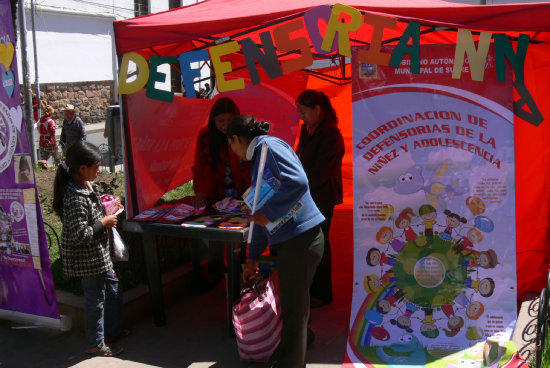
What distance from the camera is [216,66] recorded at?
4.09m

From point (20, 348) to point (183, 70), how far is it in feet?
7.77

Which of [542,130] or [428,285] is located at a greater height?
[542,130]

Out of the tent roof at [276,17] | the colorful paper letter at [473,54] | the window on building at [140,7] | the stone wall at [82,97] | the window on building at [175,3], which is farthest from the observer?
the window on building at [140,7]

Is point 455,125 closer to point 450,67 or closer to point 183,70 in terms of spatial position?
point 450,67

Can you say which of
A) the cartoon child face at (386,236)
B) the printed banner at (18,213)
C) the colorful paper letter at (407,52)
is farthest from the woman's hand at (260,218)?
the printed banner at (18,213)

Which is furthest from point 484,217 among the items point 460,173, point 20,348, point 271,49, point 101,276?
point 20,348

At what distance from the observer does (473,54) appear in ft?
12.6

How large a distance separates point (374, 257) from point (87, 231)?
6.38 feet

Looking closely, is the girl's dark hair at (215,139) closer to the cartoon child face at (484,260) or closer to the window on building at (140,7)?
the cartoon child face at (484,260)

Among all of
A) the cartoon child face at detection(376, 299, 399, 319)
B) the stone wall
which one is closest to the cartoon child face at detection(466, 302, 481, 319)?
the cartoon child face at detection(376, 299, 399, 319)

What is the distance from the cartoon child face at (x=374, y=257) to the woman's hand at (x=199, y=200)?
1.47 meters

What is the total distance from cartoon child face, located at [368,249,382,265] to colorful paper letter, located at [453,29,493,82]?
51.7 inches

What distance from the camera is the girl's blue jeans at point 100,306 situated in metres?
3.96

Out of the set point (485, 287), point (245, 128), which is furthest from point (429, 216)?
point (245, 128)
